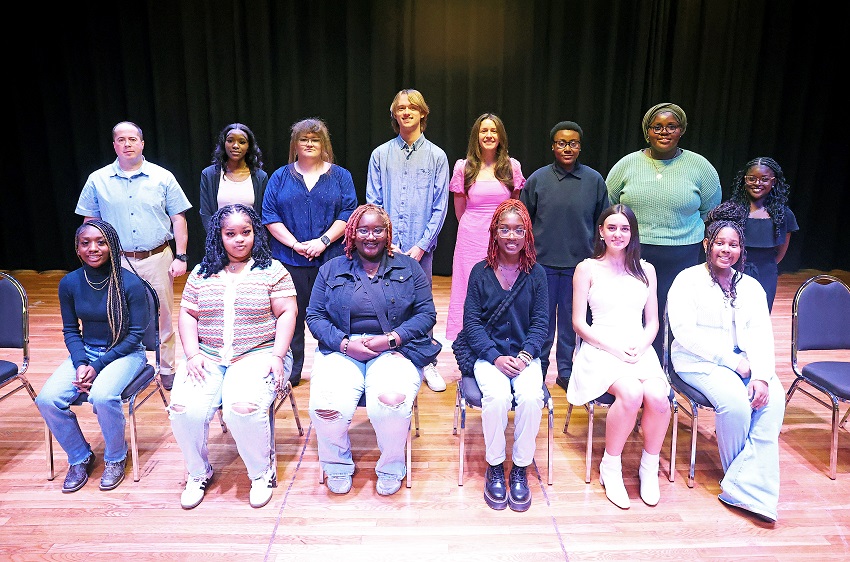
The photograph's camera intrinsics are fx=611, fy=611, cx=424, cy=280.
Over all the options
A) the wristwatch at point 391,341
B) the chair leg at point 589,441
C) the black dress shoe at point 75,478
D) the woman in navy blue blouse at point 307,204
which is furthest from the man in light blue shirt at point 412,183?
the black dress shoe at point 75,478

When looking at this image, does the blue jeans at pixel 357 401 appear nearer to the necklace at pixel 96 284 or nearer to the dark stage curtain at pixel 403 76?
the necklace at pixel 96 284

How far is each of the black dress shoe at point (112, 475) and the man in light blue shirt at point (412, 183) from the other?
1927mm

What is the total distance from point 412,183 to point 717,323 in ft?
6.30

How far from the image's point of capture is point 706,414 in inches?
148

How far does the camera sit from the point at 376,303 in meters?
2.95

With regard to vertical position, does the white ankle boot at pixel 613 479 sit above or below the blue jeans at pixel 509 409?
below

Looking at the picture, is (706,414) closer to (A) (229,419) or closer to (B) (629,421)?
(B) (629,421)

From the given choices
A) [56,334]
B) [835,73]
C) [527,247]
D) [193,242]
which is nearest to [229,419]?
[527,247]

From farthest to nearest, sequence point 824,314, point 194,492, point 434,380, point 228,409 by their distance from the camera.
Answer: point 434,380
point 824,314
point 194,492
point 228,409

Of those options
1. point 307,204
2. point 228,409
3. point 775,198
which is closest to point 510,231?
point 307,204

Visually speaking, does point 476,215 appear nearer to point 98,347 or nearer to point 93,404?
point 98,347

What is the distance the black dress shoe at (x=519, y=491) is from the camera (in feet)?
8.95

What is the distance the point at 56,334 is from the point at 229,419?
329 cm

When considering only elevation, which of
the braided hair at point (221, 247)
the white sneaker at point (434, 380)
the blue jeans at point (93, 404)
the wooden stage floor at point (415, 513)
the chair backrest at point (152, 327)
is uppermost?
the braided hair at point (221, 247)
